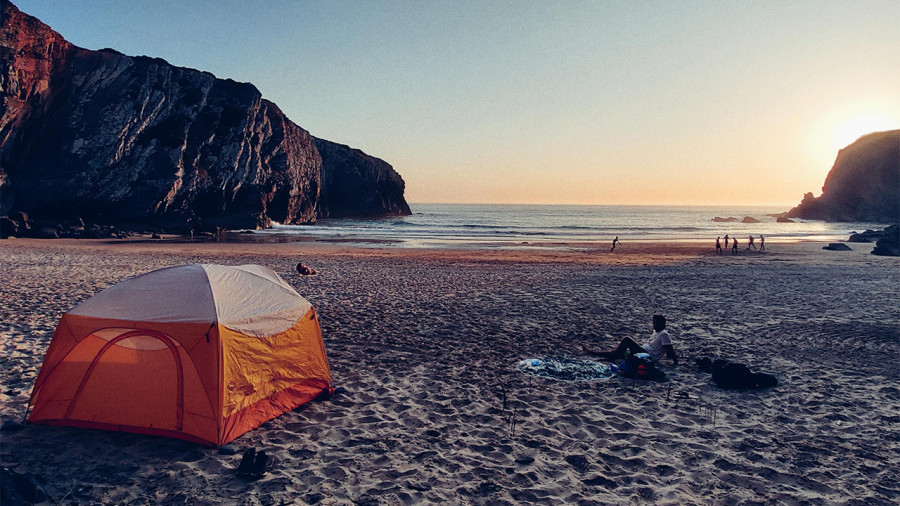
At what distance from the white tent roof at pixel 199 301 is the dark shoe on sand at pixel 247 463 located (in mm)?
1483

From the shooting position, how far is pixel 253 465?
16.0 ft

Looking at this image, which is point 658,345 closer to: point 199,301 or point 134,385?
point 199,301

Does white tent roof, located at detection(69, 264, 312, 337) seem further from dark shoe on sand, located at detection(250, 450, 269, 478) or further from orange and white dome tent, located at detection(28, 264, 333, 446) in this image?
dark shoe on sand, located at detection(250, 450, 269, 478)

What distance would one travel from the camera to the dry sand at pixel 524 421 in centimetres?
471

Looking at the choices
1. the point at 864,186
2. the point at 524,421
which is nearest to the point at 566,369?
the point at 524,421

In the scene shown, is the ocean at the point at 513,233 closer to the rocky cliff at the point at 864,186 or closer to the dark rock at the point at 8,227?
the dark rock at the point at 8,227

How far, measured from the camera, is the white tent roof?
18.8ft

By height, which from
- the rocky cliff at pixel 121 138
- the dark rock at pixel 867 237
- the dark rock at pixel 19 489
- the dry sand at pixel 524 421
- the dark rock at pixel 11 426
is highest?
the rocky cliff at pixel 121 138

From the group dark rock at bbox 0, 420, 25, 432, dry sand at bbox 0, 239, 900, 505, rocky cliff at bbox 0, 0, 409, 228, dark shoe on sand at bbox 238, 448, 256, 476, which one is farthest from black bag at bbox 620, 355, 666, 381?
rocky cliff at bbox 0, 0, 409, 228

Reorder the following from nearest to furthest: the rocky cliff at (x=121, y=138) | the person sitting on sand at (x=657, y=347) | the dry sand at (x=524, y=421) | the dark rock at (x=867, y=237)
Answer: the dry sand at (x=524, y=421) < the person sitting on sand at (x=657, y=347) < the rocky cliff at (x=121, y=138) < the dark rock at (x=867, y=237)

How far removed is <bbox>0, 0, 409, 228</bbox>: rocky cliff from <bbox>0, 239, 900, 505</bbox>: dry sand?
32158 millimetres

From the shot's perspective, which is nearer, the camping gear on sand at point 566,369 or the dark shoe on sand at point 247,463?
the dark shoe on sand at point 247,463

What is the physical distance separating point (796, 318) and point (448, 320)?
8.74 meters

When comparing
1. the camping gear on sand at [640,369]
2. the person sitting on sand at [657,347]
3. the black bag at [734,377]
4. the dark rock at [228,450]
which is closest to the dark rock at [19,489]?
the dark rock at [228,450]
